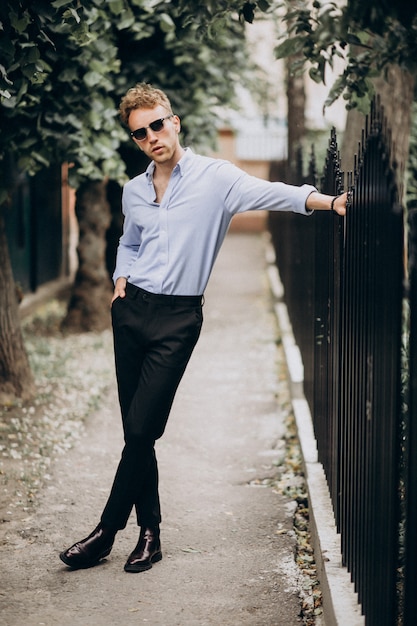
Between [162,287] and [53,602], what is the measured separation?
1.53 m

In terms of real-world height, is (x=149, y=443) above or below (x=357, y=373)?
below

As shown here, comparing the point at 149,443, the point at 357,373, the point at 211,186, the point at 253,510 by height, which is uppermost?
the point at 211,186

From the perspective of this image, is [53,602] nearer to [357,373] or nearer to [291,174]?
[357,373]

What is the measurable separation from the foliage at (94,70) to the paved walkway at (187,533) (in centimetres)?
225

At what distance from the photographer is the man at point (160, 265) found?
4449 mm

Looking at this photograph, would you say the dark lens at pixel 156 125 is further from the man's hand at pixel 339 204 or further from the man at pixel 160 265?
the man's hand at pixel 339 204

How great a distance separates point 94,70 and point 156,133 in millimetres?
3369

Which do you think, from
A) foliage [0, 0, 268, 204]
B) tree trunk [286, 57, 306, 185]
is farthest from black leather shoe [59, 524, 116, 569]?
tree trunk [286, 57, 306, 185]

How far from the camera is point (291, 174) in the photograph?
10.8 meters

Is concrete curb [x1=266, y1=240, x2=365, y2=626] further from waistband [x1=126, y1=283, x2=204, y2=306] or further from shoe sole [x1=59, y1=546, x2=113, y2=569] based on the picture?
waistband [x1=126, y1=283, x2=204, y2=306]

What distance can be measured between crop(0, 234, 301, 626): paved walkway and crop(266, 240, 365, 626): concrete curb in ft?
0.75

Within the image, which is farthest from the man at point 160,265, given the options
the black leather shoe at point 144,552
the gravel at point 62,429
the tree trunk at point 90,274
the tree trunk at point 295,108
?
the tree trunk at point 295,108

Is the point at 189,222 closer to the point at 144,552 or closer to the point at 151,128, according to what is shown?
the point at 151,128

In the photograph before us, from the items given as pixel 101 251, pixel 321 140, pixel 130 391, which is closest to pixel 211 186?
pixel 130 391
